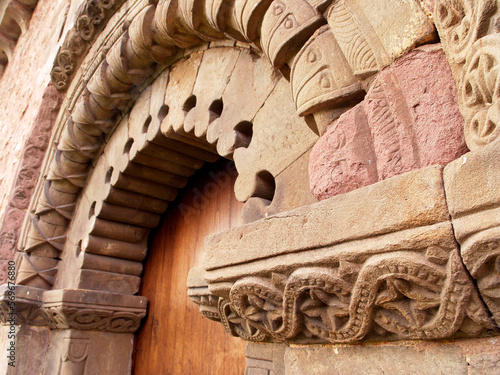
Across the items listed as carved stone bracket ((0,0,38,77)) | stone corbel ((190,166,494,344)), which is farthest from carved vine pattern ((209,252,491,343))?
carved stone bracket ((0,0,38,77))

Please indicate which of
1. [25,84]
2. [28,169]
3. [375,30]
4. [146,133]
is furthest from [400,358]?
[25,84]

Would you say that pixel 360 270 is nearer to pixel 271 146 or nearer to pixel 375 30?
pixel 375 30

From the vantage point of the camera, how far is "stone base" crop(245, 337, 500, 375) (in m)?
0.61

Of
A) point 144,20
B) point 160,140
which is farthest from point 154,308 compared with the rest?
point 144,20

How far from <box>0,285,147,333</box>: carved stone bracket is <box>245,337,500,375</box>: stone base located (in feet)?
5.17

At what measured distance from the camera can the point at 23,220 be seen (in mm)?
2660

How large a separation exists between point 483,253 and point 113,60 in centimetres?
204

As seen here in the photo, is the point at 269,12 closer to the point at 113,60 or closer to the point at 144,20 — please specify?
the point at 144,20

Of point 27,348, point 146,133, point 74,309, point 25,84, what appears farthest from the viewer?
point 25,84

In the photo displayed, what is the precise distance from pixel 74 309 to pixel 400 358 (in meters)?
1.90

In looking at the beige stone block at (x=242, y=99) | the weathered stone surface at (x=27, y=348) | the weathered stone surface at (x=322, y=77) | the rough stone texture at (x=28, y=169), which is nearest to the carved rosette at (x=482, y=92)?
the weathered stone surface at (x=322, y=77)

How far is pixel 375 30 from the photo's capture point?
2.60 feet

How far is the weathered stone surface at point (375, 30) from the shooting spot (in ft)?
2.41

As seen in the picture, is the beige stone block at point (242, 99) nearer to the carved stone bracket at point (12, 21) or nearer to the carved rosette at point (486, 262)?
the carved rosette at point (486, 262)
